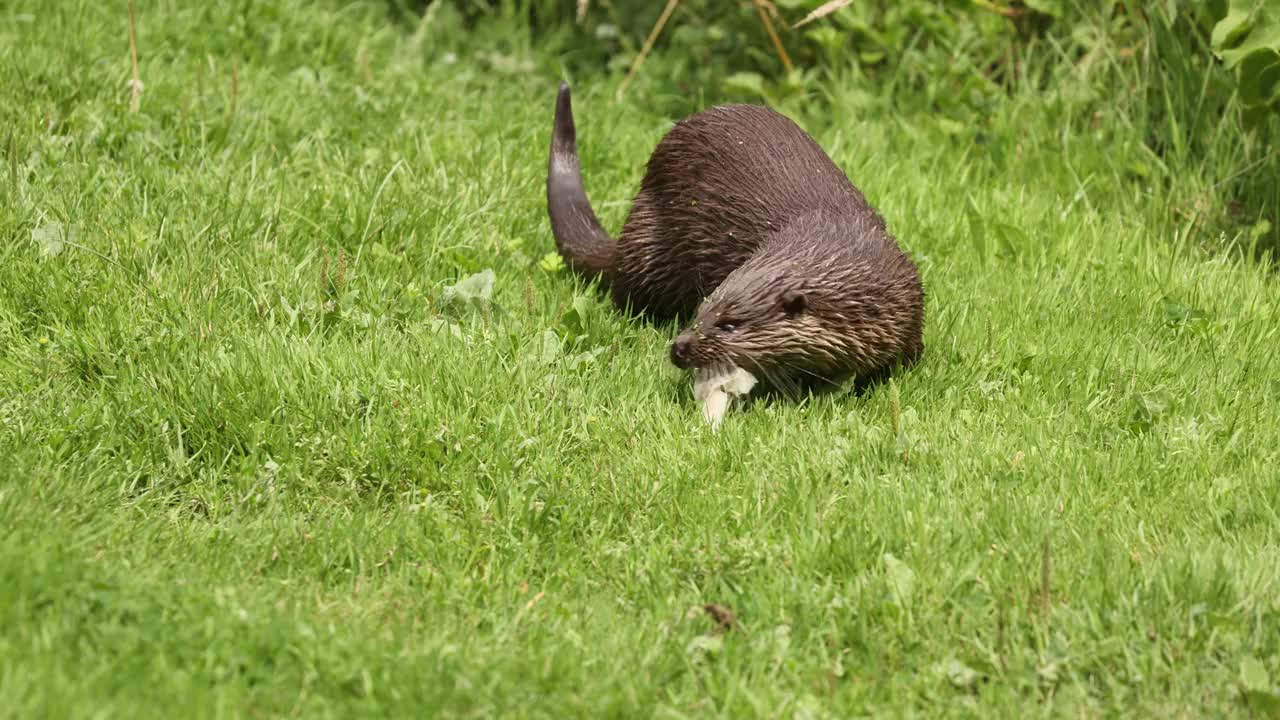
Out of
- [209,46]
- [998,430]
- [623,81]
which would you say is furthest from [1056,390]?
[209,46]

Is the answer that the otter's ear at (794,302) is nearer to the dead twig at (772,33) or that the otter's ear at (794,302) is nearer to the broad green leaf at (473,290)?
the broad green leaf at (473,290)

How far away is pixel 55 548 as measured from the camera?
2.98m

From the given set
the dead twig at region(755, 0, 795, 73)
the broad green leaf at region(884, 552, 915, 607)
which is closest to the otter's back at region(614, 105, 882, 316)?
the broad green leaf at region(884, 552, 915, 607)


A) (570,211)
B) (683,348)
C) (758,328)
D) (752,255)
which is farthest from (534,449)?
(570,211)

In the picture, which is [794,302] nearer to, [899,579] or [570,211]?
[899,579]

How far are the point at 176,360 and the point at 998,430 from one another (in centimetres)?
238

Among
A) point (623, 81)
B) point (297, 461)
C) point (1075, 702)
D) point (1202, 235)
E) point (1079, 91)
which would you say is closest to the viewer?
point (1075, 702)

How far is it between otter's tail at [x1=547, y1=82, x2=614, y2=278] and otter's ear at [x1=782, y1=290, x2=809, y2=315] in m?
0.96

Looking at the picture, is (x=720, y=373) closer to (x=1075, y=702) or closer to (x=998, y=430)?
(x=998, y=430)

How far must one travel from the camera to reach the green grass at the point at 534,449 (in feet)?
9.50

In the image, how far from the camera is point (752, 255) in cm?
439

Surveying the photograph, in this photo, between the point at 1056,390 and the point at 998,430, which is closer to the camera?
the point at 998,430

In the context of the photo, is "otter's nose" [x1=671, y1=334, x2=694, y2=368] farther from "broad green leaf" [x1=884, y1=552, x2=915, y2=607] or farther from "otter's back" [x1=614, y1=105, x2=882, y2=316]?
"broad green leaf" [x1=884, y1=552, x2=915, y2=607]

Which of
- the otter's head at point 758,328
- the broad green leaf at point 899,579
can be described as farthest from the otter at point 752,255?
the broad green leaf at point 899,579
